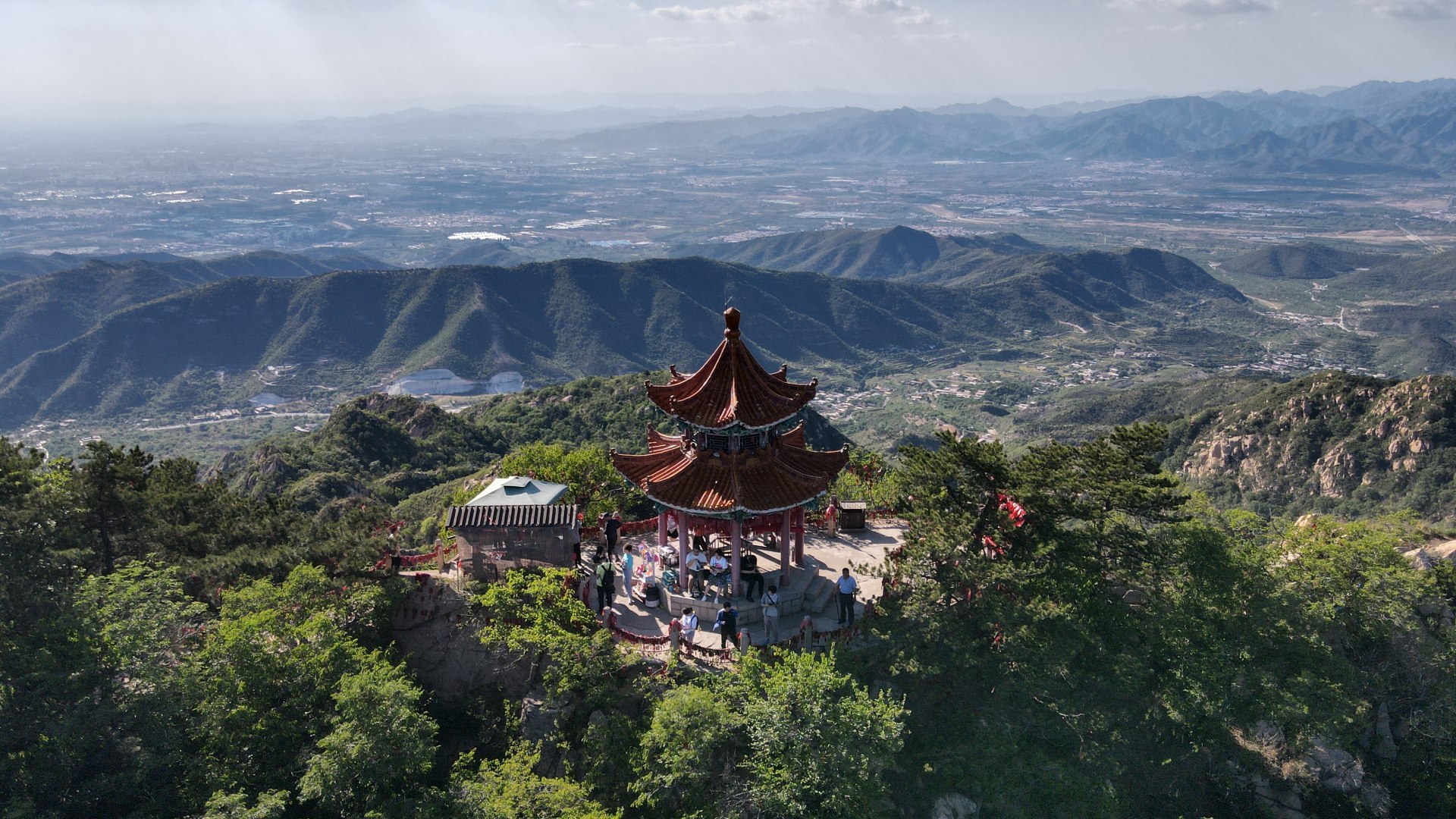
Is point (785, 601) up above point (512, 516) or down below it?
below

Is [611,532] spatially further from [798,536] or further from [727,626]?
[727,626]

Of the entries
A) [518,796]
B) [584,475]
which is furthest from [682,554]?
[584,475]

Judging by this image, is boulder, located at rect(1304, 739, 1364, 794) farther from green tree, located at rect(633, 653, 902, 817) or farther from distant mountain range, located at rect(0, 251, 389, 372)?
distant mountain range, located at rect(0, 251, 389, 372)

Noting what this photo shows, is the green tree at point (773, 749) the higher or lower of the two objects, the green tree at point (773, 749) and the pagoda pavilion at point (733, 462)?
the lower

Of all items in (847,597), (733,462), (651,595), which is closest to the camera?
(847,597)

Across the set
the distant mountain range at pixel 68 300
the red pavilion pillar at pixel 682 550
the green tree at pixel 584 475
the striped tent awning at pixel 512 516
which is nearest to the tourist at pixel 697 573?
the red pavilion pillar at pixel 682 550

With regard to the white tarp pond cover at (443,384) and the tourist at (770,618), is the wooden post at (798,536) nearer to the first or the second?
the tourist at (770,618)
